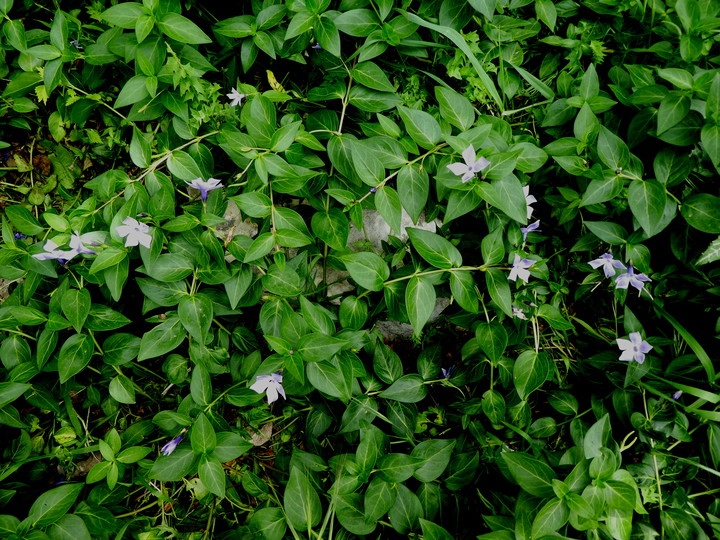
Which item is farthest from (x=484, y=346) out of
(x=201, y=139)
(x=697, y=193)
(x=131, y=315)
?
Answer: (x=131, y=315)

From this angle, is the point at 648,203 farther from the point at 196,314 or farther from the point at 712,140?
the point at 196,314

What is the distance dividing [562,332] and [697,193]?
86cm

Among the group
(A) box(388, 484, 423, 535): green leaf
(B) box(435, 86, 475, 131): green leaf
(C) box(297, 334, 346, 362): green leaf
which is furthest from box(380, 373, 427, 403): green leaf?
(B) box(435, 86, 475, 131): green leaf

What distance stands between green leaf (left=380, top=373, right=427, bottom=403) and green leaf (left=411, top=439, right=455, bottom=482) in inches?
8.4

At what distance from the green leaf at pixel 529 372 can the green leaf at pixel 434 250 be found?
21.4 inches

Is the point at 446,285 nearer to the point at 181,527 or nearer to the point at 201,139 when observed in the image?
the point at 201,139

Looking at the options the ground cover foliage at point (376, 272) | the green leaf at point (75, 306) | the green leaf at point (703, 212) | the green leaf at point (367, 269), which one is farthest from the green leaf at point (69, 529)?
the green leaf at point (703, 212)

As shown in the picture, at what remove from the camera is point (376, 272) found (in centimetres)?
189

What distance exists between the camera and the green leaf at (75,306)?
192 centimetres

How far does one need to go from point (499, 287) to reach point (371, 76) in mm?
1077

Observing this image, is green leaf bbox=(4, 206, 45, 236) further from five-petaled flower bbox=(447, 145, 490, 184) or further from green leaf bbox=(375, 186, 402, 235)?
five-petaled flower bbox=(447, 145, 490, 184)

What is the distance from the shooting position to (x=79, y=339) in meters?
1.98

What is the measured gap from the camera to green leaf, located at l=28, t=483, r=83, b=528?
186 centimetres

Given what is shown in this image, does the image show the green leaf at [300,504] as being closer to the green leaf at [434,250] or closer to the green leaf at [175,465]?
the green leaf at [175,465]
